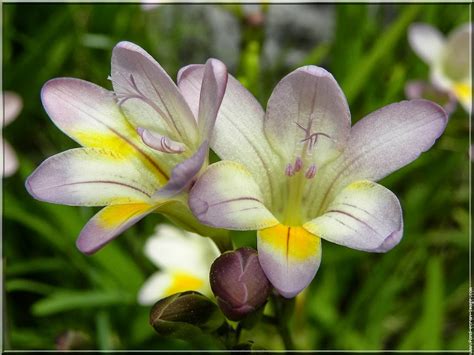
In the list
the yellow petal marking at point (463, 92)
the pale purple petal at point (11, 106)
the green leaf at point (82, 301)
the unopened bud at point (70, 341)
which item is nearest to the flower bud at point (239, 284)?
the unopened bud at point (70, 341)

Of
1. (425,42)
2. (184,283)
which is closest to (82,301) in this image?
(184,283)

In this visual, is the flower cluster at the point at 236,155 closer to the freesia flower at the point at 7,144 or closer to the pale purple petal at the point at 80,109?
the pale purple petal at the point at 80,109

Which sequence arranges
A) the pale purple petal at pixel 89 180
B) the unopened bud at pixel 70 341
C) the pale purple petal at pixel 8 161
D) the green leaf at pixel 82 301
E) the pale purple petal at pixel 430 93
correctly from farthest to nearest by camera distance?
the pale purple petal at pixel 430 93
the pale purple petal at pixel 8 161
the green leaf at pixel 82 301
the unopened bud at pixel 70 341
the pale purple petal at pixel 89 180

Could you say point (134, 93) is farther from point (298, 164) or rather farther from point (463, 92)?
point (463, 92)

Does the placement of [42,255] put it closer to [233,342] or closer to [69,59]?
[69,59]

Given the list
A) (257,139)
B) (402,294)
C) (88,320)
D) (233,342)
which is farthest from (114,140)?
(402,294)
